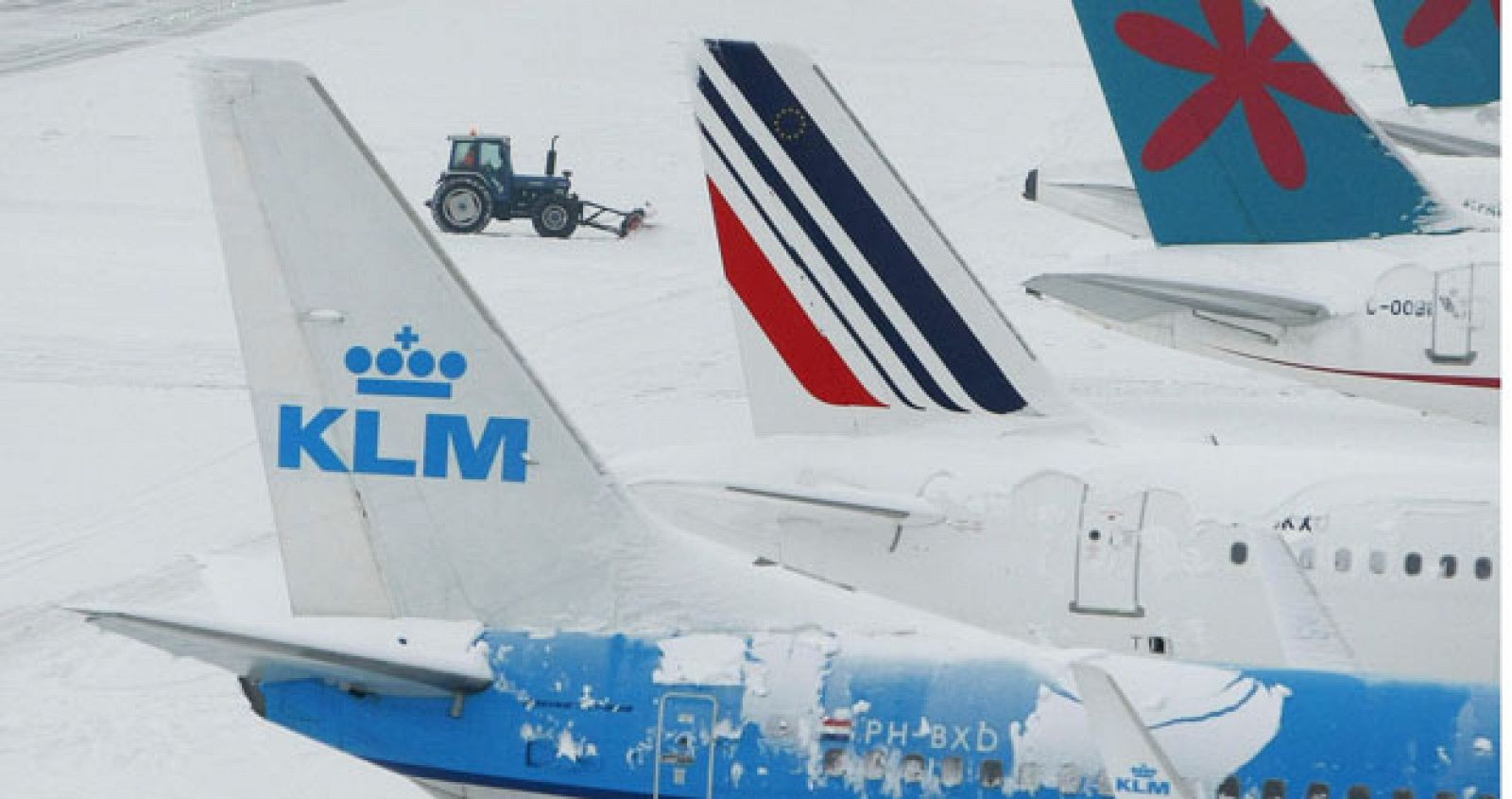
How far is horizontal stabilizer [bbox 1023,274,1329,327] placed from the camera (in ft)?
64.6

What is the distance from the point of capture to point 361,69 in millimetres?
43438

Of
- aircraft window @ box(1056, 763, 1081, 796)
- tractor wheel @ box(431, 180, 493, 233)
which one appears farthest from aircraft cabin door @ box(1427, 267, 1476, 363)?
tractor wheel @ box(431, 180, 493, 233)

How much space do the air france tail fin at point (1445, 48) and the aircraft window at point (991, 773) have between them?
66.1 ft

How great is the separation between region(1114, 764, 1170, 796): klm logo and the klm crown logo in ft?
12.0

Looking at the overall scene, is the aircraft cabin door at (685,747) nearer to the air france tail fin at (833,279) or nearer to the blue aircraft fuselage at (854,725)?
the blue aircraft fuselage at (854,725)

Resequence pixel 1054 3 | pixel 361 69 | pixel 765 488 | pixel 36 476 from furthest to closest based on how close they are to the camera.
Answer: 1. pixel 1054 3
2. pixel 361 69
3. pixel 36 476
4. pixel 765 488

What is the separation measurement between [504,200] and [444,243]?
1.86 metres

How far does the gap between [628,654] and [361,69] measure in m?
34.3

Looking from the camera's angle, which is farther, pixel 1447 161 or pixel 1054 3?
pixel 1054 3

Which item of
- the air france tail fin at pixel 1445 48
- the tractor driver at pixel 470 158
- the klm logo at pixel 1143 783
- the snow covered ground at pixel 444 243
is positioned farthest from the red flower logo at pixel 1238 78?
the tractor driver at pixel 470 158

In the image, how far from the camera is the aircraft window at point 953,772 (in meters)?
9.99

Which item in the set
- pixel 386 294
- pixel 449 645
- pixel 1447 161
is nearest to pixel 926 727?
pixel 449 645

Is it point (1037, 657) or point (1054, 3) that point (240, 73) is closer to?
point (1037, 657)

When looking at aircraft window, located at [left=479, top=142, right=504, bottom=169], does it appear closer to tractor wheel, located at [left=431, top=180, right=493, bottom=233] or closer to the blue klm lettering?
tractor wheel, located at [left=431, top=180, right=493, bottom=233]
